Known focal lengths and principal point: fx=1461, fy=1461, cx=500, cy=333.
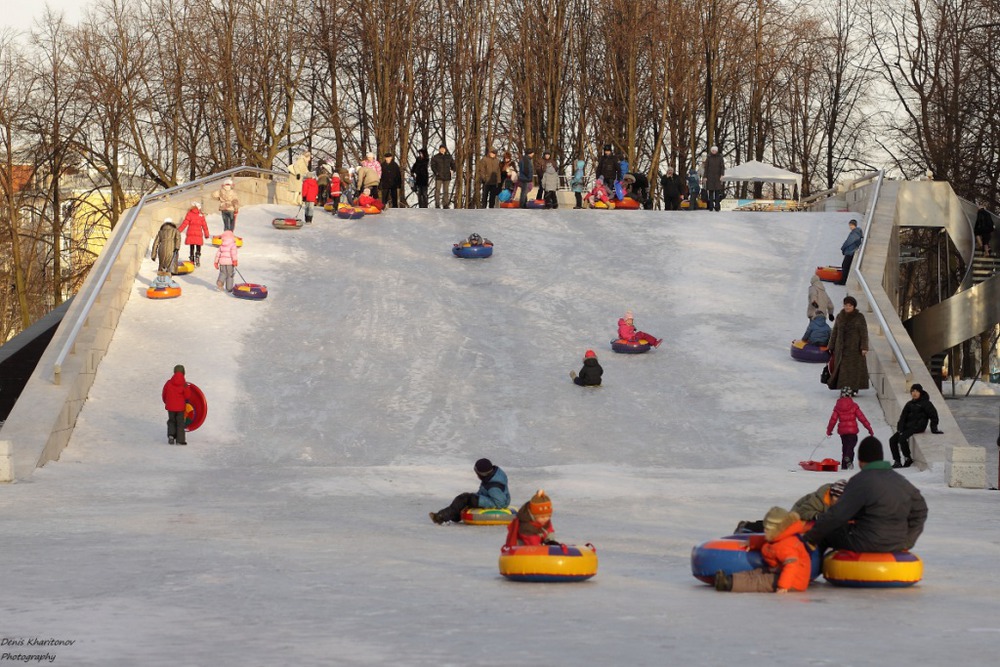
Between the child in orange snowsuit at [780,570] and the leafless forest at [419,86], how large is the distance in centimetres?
3752

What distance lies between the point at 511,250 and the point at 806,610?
76.1 feet

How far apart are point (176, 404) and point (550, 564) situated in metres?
11.2

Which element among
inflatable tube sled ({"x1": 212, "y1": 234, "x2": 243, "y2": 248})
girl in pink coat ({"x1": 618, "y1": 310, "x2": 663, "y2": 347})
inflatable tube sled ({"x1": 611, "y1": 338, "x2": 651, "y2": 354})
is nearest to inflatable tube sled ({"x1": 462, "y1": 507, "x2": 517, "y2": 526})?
inflatable tube sled ({"x1": 611, "y1": 338, "x2": 651, "y2": 354})

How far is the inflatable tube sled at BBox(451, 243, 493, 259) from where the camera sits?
30.0 m

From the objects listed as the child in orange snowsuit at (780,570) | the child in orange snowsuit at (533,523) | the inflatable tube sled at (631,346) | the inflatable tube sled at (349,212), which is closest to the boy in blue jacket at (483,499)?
the child in orange snowsuit at (533,523)

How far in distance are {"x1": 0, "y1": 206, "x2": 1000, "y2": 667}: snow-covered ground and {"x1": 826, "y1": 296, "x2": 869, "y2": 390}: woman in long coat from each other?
0.37m

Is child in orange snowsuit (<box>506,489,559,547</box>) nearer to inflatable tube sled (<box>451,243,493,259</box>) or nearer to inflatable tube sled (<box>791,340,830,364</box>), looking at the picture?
inflatable tube sled (<box>791,340,830,364</box>)

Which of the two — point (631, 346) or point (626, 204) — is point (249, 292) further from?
point (626, 204)

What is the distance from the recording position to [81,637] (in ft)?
23.1

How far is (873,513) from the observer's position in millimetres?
8938

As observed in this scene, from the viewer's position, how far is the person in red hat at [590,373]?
73.0 ft

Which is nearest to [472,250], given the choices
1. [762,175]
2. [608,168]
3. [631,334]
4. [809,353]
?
[631,334]

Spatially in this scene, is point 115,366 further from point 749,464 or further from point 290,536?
point 290,536

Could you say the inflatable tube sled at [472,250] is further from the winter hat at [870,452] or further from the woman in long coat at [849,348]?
the winter hat at [870,452]
